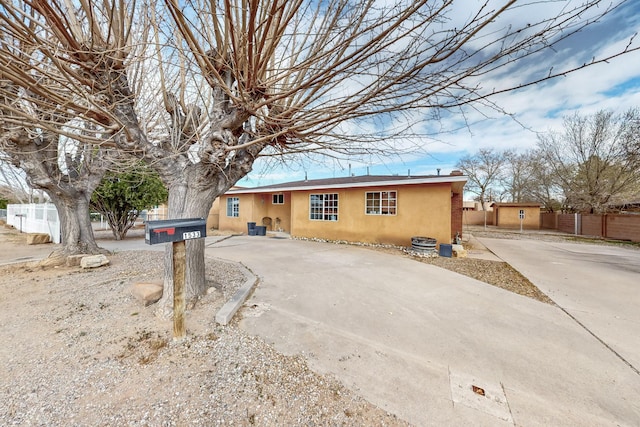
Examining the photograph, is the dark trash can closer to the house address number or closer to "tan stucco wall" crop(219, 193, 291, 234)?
the house address number

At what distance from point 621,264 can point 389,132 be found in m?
8.93

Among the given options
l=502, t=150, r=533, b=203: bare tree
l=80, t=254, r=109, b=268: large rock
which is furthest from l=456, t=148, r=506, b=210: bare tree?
l=80, t=254, r=109, b=268: large rock

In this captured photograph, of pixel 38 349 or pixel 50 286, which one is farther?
pixel 50 286

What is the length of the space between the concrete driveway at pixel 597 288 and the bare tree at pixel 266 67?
3290mm

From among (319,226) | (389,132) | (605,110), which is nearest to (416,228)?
(319,226)

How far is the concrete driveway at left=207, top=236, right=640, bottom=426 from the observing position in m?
1.83

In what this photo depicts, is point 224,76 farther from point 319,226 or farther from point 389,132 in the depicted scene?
point 319,226

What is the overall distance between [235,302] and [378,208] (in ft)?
23.6

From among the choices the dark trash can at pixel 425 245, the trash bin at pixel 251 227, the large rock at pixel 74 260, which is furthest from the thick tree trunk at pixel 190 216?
the trash bin at pixel 251 227

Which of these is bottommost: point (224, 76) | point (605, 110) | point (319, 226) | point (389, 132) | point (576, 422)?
point (576, 422)

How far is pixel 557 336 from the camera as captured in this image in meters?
2.88

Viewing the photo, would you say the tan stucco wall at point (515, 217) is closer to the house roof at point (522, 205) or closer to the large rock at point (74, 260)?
the house roof at point (522, 205)

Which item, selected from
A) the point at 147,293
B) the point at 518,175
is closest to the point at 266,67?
the point at 147,293

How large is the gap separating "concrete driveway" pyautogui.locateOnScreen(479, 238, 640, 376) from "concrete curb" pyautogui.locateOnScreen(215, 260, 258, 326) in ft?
14.1
